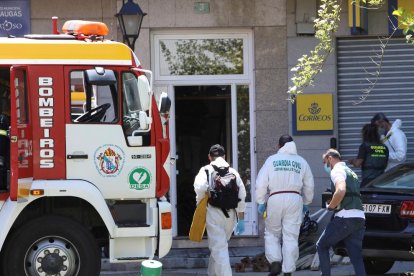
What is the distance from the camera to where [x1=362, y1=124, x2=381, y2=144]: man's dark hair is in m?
14.5

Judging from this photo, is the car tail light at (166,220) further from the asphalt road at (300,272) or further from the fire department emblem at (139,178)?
the asphalt road at (300,272)

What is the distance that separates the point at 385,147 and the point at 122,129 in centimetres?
543

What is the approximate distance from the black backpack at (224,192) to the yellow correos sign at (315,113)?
391 cm

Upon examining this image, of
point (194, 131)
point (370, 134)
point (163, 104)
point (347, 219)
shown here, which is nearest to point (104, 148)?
point (163, 104)

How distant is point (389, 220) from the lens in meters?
11.8

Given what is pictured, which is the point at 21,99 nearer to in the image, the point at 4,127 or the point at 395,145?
the point at 4,127

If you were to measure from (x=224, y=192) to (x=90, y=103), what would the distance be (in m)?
2.28

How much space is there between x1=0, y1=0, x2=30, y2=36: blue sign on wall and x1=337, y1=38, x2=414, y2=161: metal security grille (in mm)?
5131

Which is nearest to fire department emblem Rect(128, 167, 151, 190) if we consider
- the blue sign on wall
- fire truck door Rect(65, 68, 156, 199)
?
fire truck door Rect(65, 68, 156, 199)

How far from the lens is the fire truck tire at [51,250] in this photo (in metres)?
10.2

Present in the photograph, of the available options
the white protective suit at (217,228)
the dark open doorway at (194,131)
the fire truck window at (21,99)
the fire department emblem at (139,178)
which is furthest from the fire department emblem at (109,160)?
the dark open doorway at (194,131)

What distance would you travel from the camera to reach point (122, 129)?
413 inches

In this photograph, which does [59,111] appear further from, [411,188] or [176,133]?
[176,133]

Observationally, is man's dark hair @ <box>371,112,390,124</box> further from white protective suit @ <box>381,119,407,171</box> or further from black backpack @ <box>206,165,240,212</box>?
black backpack @ <box>206,165,240,212</box>
